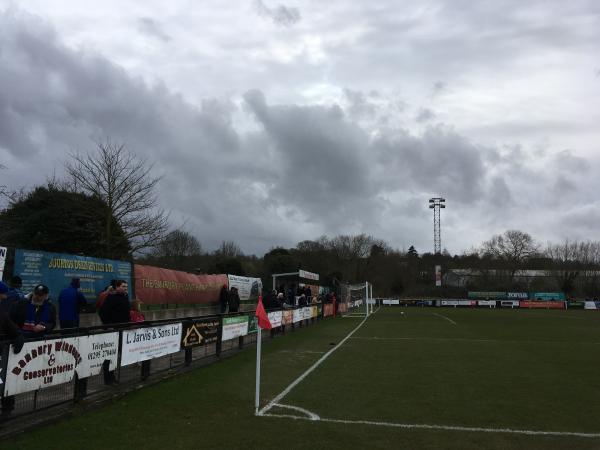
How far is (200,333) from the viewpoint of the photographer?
1271 cm

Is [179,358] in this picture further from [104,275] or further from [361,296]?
[361,296]

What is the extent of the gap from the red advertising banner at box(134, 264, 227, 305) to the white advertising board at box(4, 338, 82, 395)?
32.6 feet

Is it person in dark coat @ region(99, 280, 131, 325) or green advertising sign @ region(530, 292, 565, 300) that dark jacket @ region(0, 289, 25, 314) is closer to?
person in dark coat @ region(99, 280, 131, 325)

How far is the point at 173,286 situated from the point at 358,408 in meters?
13.9

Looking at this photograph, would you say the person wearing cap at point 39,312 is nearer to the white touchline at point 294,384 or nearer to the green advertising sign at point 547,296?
the white touchline at point 294,384

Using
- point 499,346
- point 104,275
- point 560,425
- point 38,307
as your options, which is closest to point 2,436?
point 38,307

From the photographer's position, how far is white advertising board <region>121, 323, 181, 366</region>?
9.33 m

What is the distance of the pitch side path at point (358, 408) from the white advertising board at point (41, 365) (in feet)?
1.96

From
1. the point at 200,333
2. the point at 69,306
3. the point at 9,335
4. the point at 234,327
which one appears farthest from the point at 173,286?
the point at 9,335

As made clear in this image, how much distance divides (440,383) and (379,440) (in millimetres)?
4547

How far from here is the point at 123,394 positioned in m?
8.91

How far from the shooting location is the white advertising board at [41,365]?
657cm

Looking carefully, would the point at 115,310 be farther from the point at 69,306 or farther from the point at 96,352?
the point at 96,352

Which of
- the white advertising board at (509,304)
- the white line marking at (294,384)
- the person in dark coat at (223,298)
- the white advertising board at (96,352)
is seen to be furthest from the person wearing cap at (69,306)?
the white advertising board at (509,304)
